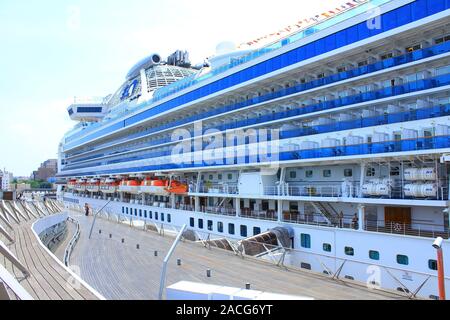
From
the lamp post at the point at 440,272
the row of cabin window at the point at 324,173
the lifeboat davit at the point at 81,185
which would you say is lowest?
the lamp post at the point at 440,272

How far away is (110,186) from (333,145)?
116 ft

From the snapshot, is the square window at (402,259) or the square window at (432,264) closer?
the square window at (432,264)

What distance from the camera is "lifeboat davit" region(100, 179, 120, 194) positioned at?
47.0 meters

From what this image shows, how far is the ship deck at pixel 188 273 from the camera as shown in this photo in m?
11.1

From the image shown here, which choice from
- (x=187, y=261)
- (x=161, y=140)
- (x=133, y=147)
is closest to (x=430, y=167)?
(x=187, y=261)

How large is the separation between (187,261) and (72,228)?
1559 cm

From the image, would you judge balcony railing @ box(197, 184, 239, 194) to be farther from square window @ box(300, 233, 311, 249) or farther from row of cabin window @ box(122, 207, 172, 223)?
square window @ box(300, 233, 311, 249)

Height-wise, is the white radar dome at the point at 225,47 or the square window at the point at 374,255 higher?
the white radar dome at the point at 225,47

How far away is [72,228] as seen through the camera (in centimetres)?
2752

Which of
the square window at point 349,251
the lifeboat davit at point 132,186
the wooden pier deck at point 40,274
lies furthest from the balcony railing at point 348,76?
the wooden pier deck at point 40,274

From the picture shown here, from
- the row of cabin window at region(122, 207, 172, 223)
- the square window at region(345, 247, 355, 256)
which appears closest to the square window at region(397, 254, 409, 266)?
the square window at region(345, 247, 355, 256)

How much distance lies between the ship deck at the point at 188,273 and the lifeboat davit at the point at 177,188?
12.0 metres

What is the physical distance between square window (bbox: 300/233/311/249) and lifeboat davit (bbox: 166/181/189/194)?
14.0 metres

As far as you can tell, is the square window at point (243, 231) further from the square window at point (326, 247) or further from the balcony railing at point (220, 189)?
the square window at point (326, 247)
